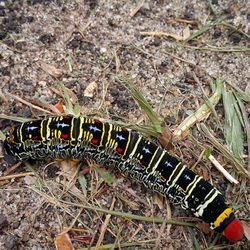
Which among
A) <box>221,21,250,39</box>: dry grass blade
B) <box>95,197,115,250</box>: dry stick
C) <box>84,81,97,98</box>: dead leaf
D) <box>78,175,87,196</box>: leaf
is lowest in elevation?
<box>95,197,115,250</box>: dry stick

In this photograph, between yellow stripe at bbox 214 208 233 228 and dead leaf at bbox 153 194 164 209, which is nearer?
yellow stripe at bbox 214 208 233 228

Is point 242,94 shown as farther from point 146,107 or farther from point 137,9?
point 137,9

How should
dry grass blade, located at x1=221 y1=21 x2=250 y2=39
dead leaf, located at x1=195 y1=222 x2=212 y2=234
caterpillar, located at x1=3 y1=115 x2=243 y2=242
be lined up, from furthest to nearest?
1. dry grass blade, located at x1=221 y1=21 x2=250 y2=39
2. dead leaf, located at x1=195 y1=222 x2=212 y2=234
3. caterpillar, located at x1=3 y1=115 x2=243 y2=242

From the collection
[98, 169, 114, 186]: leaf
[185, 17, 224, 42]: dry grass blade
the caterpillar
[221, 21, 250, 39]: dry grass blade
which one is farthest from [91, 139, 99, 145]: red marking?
[221, 21, 250, 39]: dry grass blade

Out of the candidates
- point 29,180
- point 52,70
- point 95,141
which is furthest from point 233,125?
point 29,180

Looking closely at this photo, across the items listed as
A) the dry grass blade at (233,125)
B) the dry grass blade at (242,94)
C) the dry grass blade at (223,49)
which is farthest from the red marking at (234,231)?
the dry grass blade at (223,49)

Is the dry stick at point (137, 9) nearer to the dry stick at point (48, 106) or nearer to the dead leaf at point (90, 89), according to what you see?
the dead leaf at point (90, 89)

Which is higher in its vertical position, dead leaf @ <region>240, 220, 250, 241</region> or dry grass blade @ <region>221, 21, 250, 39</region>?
dry grass blade @ <region>221, 21, 250, 39</region>

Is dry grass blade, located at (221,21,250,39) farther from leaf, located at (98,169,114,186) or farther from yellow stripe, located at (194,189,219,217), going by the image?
leaf, located at (98,169,114,186)
